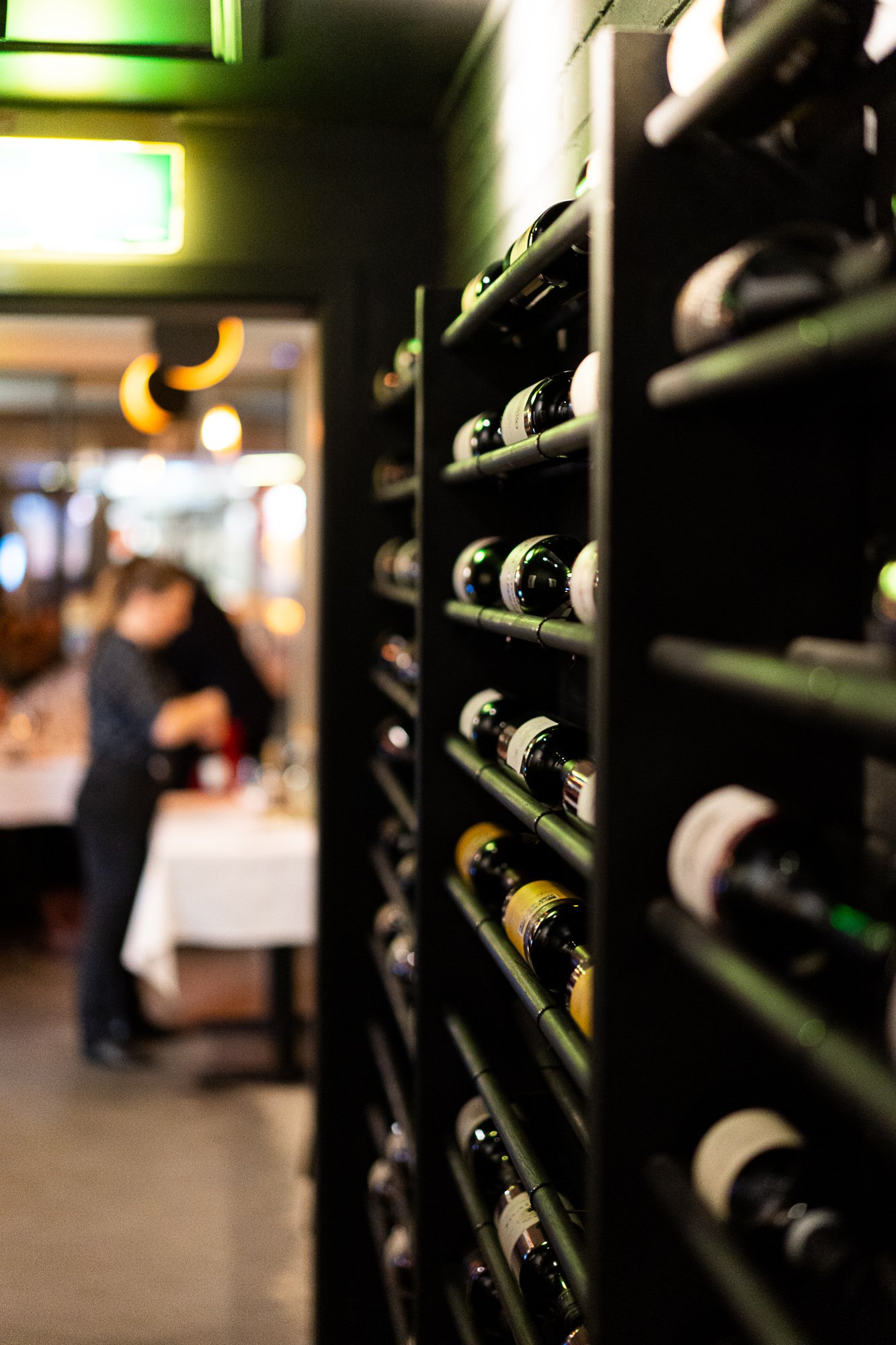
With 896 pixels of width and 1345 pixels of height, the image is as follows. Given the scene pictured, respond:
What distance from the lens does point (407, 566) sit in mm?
2389

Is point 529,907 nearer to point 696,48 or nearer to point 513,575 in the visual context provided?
point 513,575

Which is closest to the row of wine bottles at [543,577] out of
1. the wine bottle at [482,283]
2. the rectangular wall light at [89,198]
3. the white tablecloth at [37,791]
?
the wine bottle at [482,283]

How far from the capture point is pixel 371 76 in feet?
8.27

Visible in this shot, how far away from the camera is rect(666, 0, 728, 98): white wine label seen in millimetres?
1019

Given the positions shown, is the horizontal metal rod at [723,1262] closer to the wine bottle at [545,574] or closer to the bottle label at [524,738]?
the bottle label at [524,738]

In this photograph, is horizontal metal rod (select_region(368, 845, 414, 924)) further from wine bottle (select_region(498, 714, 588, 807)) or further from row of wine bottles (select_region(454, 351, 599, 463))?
row of wine bottles (select_region(454, 351, 599, 463))

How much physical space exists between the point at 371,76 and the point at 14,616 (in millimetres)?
5412

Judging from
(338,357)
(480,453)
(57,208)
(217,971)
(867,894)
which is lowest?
(217,971)

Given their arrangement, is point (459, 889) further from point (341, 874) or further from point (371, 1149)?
point (371, 1149)

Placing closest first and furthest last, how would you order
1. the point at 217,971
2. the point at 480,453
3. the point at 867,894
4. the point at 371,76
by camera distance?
the point at 867,894, the point at 480,453, the point at 371,76, the point at 217,971

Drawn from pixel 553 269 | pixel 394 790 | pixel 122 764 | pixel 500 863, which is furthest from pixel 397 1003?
pixel 122 764

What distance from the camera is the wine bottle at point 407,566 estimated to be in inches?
90.7

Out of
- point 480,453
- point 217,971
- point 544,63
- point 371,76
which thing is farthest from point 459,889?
point 217,971

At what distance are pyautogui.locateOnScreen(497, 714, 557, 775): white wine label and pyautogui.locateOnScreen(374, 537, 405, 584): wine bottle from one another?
3.51 feet
